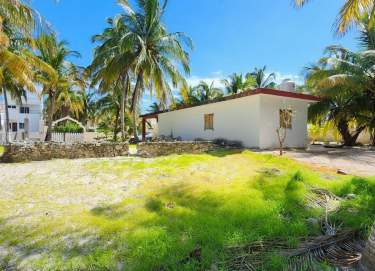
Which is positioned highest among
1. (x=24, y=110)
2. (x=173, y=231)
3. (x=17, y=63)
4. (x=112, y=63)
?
(x=112, y=63)

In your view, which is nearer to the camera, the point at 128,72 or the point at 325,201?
the point at 325,201

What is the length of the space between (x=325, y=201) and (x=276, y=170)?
95.1 inches

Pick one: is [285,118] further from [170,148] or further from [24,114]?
[24,114]

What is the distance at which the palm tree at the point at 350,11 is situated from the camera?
281 inches

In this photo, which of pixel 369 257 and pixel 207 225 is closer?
pixel 369 257

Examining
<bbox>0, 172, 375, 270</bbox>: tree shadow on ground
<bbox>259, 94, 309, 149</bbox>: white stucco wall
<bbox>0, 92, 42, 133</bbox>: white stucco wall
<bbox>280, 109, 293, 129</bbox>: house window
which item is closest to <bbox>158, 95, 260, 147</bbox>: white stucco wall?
<bbox>259, 94, 309, 149</bbox>: white stucco wall

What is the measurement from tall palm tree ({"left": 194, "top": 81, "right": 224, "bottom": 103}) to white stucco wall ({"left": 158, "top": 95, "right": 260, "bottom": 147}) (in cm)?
1029

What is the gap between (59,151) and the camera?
35.4 ft

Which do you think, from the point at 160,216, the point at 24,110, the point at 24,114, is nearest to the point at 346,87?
the point at 160,216

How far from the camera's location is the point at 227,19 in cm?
1154

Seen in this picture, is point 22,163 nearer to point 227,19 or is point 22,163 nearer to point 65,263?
point 65,263

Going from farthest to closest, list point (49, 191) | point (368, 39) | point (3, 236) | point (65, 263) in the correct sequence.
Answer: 1. point (368, 39)
2. point (49, 191)
3. point (3, 236)
4. point (65, 263)

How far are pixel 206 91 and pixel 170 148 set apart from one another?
56.7 feet

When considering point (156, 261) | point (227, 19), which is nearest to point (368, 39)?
point (227, 19)
